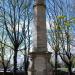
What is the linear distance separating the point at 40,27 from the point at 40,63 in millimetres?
1973

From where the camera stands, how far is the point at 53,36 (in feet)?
88.7

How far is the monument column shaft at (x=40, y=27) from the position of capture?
1188 centimetres

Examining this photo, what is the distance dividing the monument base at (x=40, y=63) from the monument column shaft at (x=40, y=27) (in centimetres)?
27

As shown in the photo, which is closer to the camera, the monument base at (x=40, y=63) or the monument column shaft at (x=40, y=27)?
the monument base at (x=40, y=63)

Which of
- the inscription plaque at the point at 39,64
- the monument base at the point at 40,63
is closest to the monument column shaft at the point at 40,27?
the monument base at the point at 40,63

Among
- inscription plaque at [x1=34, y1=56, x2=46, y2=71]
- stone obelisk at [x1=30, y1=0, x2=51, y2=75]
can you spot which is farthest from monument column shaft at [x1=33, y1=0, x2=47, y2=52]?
inscription plaque at [x1=34, y1=56, x2=46, y2=71]

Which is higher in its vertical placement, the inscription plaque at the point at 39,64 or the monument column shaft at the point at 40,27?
the monument column shaft at the point at 40,27

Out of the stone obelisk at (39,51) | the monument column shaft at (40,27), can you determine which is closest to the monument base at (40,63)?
the stone obelisk at (39,51)

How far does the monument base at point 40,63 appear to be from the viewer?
38.5 ft

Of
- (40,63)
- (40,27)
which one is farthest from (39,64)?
(40,27)

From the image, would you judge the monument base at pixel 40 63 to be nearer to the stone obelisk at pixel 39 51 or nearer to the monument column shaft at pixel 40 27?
the stone obelisk at pixel 39 51

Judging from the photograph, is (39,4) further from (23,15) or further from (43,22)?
(23,15)

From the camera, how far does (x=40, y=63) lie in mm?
11805

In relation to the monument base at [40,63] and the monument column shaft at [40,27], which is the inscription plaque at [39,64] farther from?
the monument column shaft at [40,27]
